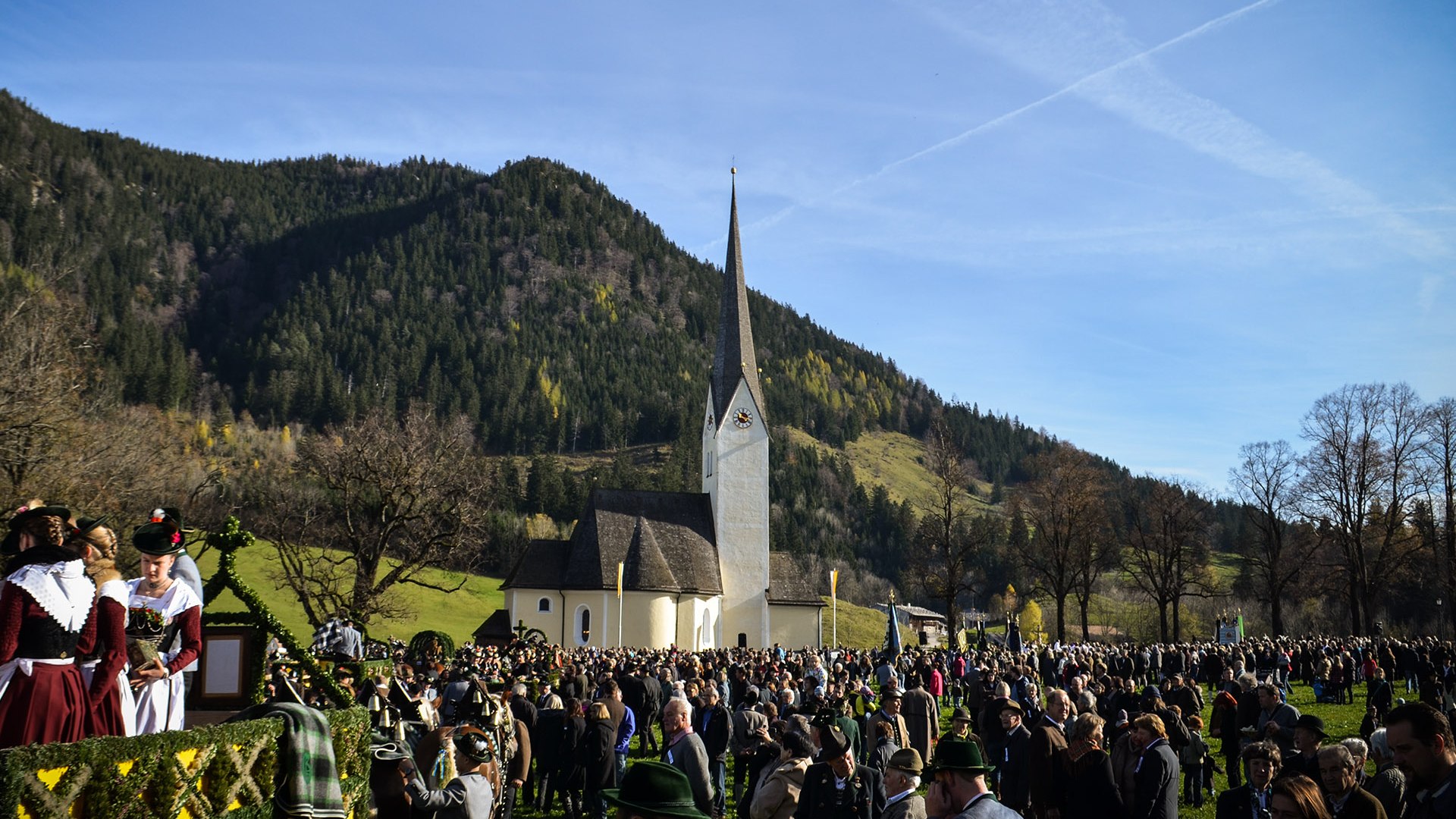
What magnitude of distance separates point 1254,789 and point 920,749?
8055 mm

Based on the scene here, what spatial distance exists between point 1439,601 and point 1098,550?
89.3 feet

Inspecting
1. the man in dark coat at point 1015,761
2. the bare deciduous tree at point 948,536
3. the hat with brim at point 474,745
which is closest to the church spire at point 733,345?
the bare deciduous tree at point 948,536

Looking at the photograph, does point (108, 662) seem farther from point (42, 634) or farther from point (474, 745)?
point (474, 745)

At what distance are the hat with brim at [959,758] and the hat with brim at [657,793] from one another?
1.86 m

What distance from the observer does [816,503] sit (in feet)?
484

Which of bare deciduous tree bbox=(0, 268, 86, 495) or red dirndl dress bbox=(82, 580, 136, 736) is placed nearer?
red dirndl dress bbox=(82, 580, 136, 736)

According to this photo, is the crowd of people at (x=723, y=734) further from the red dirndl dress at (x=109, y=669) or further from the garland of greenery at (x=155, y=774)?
the garland of greenery at (x=155, y=774)

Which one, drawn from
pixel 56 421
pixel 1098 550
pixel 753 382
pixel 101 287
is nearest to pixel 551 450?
pixel 101 287

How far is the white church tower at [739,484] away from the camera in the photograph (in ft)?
202

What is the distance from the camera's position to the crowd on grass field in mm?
6141

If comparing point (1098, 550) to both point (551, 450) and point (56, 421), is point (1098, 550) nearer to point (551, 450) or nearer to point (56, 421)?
point (56, 421)

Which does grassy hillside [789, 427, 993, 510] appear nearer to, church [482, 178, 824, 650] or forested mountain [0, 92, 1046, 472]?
forested mountain [0, 92, 1046, 472]

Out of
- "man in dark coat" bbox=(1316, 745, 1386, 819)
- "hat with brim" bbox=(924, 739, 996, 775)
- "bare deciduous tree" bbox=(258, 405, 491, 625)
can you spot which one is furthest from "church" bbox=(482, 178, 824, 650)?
"hat with brim" bbox=(924, 739, 996, 775)

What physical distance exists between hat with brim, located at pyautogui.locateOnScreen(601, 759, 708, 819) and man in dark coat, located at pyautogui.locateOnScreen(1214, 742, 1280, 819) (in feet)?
18.6
